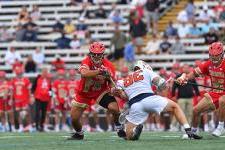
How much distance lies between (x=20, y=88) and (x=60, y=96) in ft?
3.83

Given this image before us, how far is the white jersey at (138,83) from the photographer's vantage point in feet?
50.3

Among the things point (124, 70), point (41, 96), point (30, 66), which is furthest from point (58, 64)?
point (124, 70)

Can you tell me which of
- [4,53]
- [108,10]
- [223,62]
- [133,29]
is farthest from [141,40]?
[223,62]

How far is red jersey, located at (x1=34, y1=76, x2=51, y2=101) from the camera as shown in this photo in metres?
25.0

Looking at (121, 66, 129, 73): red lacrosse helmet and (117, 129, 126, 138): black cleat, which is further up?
(121, 66, 129, 73): red lacrosse helmet

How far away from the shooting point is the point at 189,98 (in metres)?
24.7

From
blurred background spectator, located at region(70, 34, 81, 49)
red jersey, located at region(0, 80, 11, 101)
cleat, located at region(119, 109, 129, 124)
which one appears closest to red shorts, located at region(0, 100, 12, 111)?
red jersey, located at region(0, 80, 11, 101)

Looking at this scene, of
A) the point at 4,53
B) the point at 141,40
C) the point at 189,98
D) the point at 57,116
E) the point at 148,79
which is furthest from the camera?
the point at 4,53

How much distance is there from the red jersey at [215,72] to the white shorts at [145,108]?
5.88ft

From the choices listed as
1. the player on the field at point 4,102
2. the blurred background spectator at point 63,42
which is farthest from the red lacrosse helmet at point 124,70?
the blurred background spectator at point 63,42

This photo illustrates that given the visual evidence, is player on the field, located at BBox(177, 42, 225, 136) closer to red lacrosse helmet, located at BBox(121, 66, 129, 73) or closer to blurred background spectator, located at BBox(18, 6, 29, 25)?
red lacrosse helmet, located at BBox(121, 66, 129, 73)

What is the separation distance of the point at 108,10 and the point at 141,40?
289 cm

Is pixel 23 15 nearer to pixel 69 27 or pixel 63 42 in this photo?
pixel 69 27

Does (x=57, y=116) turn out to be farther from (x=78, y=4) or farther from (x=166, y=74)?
(x=78, y=4)
